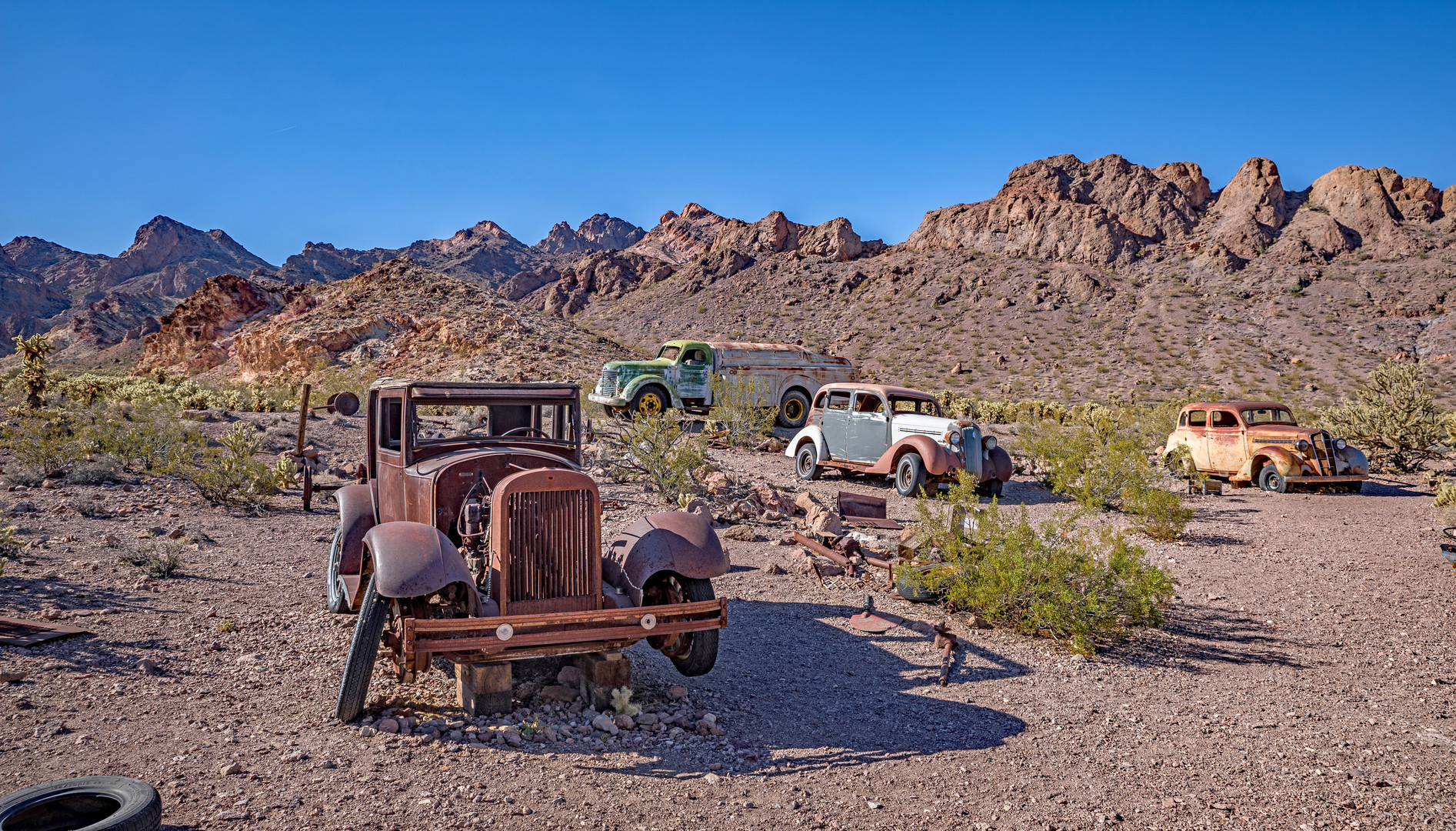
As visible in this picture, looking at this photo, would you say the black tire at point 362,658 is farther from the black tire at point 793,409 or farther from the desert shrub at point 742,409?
the black tire at point 793,409

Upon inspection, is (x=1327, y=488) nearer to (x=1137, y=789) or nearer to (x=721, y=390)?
(x=721, y=390)

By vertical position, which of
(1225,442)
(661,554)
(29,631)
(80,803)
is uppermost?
(1225,442)

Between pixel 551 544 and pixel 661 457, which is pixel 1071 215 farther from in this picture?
pixel 551 544

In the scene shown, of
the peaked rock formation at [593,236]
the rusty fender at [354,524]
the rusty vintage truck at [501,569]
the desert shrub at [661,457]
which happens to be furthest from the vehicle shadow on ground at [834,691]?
the peaked rock formation at [593,236]

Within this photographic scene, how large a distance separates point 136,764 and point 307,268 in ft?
329

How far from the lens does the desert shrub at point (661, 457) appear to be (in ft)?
38.5

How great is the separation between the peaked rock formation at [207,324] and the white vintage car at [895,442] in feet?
123

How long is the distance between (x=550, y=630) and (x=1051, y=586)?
4.16 metres

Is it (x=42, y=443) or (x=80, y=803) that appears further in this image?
(x=42, y=443)

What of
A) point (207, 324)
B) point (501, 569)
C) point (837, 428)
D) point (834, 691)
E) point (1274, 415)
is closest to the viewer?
point (501, 569)

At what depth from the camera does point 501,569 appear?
14.4 ft

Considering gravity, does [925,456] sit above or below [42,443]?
below

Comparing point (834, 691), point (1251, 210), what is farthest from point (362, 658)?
point (1251, 210)

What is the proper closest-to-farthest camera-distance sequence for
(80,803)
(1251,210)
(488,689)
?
(80,803) < (488,689) < (1251,210)
